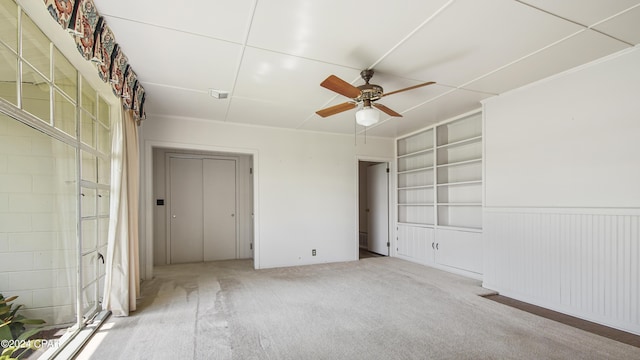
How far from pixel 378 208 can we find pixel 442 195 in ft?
5.43

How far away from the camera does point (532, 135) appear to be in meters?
3.36

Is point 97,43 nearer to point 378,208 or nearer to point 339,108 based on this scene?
point 339,108

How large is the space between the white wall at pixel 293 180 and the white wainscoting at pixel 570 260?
262 cm

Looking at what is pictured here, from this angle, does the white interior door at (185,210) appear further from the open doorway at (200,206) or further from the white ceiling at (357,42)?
the white ceiling at (357,42)

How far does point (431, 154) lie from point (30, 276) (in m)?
5.47

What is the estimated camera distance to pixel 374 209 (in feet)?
21.6

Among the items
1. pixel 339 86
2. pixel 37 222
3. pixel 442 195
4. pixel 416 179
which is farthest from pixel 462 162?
pixel 37 222

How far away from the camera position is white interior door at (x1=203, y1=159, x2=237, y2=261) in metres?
5.75

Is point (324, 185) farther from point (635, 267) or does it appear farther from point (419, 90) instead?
point (635, 267)

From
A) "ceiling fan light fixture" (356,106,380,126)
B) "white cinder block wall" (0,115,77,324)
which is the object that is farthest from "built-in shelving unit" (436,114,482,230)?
"white cinder block wall" (0,115,77,324)

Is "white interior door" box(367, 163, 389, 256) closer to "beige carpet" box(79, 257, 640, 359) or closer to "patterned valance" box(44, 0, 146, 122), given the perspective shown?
"beige carpet" box(79, 257, 640, 359)

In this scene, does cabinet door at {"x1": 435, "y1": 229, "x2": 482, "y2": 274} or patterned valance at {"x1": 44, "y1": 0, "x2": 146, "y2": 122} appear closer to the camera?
patterned valance at {"x1": 44, "y1": 0, "x2": 146, "y2": 122}

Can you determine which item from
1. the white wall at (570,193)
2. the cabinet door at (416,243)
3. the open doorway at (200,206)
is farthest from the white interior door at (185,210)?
the white wall at (570,193)

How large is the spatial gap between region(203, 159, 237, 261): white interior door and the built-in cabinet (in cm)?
347
